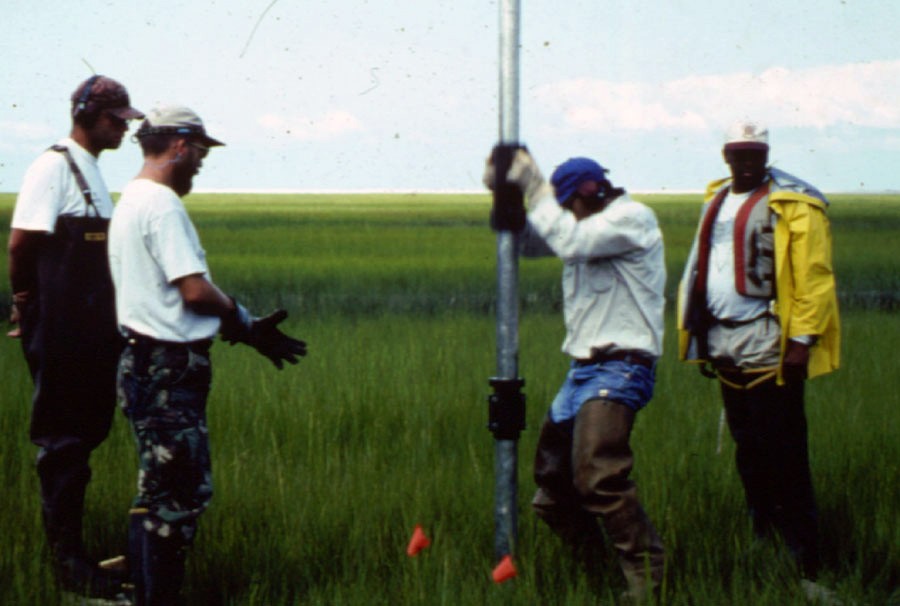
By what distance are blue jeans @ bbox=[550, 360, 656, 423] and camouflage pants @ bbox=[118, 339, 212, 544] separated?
4.07ft

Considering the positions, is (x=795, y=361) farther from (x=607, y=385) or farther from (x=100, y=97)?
(x=100, y=97)

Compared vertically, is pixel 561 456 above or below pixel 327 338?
above

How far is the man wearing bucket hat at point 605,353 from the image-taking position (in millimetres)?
4016

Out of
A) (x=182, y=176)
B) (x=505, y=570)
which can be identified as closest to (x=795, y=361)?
(x=505, y=570)

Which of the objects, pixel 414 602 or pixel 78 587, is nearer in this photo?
pixel 414 602

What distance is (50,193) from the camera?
4242mm

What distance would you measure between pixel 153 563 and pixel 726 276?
2.36 m

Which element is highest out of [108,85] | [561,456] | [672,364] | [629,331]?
[108,85]

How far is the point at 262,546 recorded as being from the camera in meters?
4.65

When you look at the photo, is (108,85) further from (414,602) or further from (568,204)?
(414,602)

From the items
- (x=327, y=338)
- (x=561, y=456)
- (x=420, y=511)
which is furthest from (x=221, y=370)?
(x=561, y=456)

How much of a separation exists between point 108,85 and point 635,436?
3460 mm

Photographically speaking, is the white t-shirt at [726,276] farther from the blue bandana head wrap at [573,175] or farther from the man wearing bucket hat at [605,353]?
the blue bandana head wrap at [573,175]

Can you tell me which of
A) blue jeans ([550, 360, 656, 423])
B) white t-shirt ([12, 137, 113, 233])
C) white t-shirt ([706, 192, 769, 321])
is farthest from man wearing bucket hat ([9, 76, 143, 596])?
white t-shirt ([706, 192, 769, 321])
